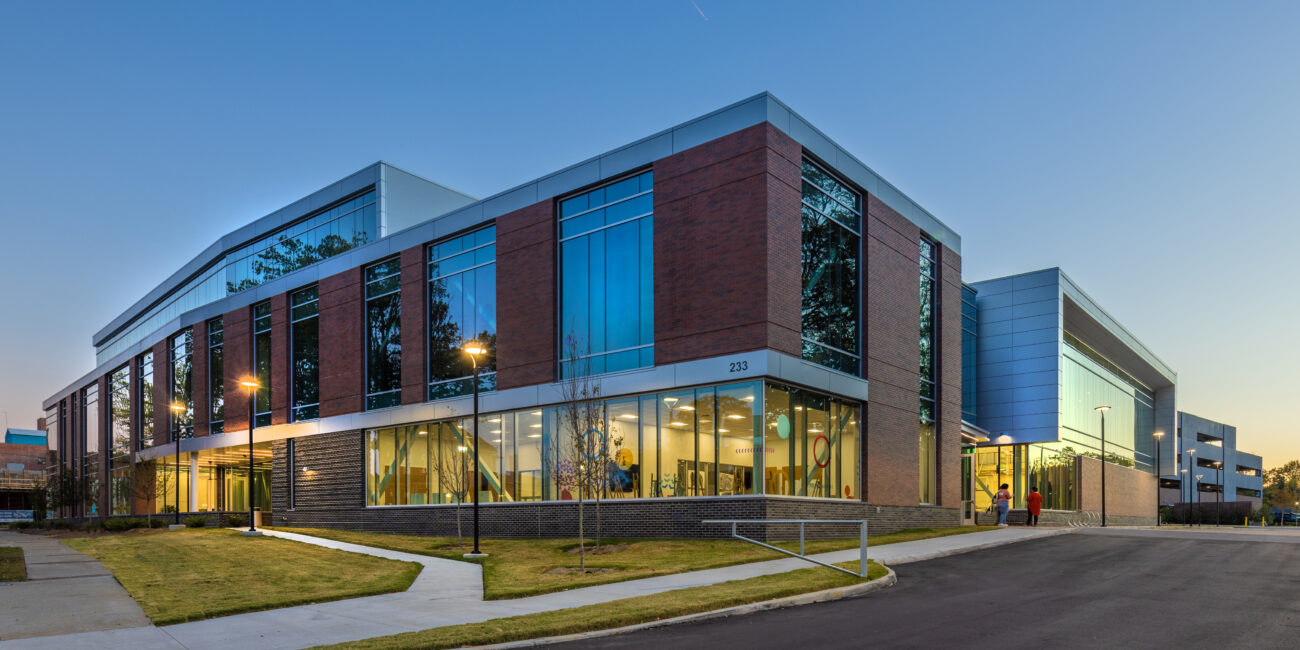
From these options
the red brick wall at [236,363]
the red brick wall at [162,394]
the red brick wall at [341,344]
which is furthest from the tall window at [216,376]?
the red brick wall at [341,344]

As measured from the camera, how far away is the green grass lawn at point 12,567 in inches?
731

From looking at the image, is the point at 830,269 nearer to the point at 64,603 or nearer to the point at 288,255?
the point at 64,603

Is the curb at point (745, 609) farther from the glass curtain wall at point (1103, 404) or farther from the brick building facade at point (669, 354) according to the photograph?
the glass curtain wall at point (1103, 404)

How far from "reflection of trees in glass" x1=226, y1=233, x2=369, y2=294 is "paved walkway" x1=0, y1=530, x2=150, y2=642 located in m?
23.8

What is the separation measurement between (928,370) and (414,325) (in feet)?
64.0

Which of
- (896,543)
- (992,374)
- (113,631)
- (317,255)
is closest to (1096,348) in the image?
(992,374)

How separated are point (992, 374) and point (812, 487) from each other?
85.3ft

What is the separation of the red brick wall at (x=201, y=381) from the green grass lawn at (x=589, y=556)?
22.9 metres

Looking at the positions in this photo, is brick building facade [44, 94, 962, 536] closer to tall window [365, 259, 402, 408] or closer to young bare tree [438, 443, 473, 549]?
tall window [365, 259, 402, 408]

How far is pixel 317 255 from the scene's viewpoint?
45.1 meters

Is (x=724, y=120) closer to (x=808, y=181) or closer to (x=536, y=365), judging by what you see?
(x=808, y=181)

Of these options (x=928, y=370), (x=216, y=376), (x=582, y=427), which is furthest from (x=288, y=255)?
(x=928, y=370)

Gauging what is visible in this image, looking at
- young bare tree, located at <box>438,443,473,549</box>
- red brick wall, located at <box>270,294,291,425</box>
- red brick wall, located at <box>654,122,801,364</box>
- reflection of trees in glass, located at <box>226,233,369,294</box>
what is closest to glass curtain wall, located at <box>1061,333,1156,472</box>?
red brick wall, located at <box>654,122,801,364</box>

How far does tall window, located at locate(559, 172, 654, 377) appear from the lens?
1081 inches
